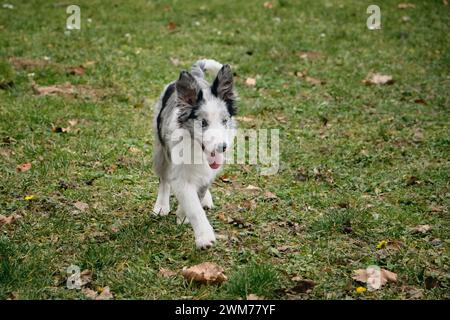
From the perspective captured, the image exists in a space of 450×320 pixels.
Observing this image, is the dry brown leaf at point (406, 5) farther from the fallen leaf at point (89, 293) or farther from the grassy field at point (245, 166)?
the fallen leaf at point (89, 293)

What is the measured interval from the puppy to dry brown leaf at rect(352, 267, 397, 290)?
1236mm

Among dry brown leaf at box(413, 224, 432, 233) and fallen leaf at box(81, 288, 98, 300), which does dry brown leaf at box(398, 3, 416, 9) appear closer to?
dry brown leaf at box(413, 224, 432, 233)

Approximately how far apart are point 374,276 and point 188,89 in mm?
2126

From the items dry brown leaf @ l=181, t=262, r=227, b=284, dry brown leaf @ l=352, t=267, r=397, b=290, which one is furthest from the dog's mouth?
dry brown leaf @ l=352, t=267, r=397, b=290

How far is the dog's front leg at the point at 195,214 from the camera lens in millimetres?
4926

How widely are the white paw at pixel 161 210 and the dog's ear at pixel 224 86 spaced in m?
1.28

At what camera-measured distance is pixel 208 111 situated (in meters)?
4.92

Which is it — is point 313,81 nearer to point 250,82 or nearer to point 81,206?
point 250,82

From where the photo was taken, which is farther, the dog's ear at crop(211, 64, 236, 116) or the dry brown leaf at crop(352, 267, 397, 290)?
the dog's ear at crop(211, 64, 236, 116)

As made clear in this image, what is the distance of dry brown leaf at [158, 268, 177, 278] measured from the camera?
14.9ft

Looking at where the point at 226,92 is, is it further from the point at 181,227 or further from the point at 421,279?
the point at 421,279

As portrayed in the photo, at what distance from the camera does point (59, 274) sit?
449 cm

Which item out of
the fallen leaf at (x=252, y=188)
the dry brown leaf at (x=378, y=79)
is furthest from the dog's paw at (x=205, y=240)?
the dry brown leaf at (x=378, y=79)
